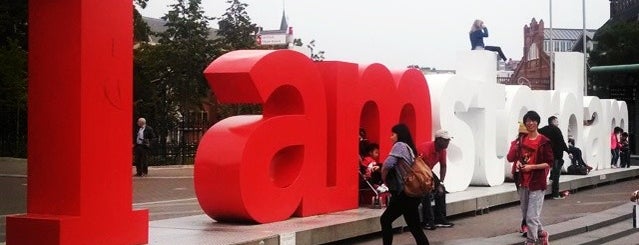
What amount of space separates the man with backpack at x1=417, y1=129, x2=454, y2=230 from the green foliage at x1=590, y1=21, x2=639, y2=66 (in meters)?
35.7

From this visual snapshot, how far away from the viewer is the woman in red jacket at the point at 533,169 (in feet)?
33.5

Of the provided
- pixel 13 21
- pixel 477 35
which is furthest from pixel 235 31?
pixel 477 35

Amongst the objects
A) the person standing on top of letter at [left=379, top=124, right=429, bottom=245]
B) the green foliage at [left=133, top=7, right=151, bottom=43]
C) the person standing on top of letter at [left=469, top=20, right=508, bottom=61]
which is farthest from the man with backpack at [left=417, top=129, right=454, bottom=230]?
the green foliage at [left=133, top=7, right=151, bottom=43]

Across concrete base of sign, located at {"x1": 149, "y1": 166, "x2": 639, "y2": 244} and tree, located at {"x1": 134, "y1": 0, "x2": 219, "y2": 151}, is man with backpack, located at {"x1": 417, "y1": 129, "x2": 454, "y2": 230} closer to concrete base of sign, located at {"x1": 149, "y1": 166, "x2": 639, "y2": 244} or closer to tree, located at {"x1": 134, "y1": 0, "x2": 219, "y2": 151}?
concrete base of sign, located at {"x1": 149, "y1": 166, "x2": 639, "y2": 244}

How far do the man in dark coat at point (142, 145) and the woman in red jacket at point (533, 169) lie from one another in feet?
43.8

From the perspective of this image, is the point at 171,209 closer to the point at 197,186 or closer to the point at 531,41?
the point at 197,186

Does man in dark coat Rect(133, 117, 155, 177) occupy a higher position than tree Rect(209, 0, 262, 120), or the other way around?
tree Rect(209, 0, 262, 120)

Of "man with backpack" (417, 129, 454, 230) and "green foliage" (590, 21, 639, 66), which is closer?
"man with backpack" (417, 129, 454, 230)

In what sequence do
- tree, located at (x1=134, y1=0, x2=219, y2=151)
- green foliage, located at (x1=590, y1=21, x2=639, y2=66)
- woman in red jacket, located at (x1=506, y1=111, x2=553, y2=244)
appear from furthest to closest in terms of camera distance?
green foliage, located at (x1=590, y1=21, x2=639, y2=66), tree, located at (x1=134, y1=0, x2=219, y2=151), woman in red jacket, located at (x1=506, y1=111, x2=553, y2=244)

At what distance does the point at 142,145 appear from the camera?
22031 mm

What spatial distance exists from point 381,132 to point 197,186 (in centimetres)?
370

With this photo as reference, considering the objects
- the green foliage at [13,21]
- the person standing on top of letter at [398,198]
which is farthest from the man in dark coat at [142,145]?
the person standing on top of letter at [398,198]

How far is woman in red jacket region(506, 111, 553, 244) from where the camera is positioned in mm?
10203

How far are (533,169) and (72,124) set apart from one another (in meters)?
5.19
